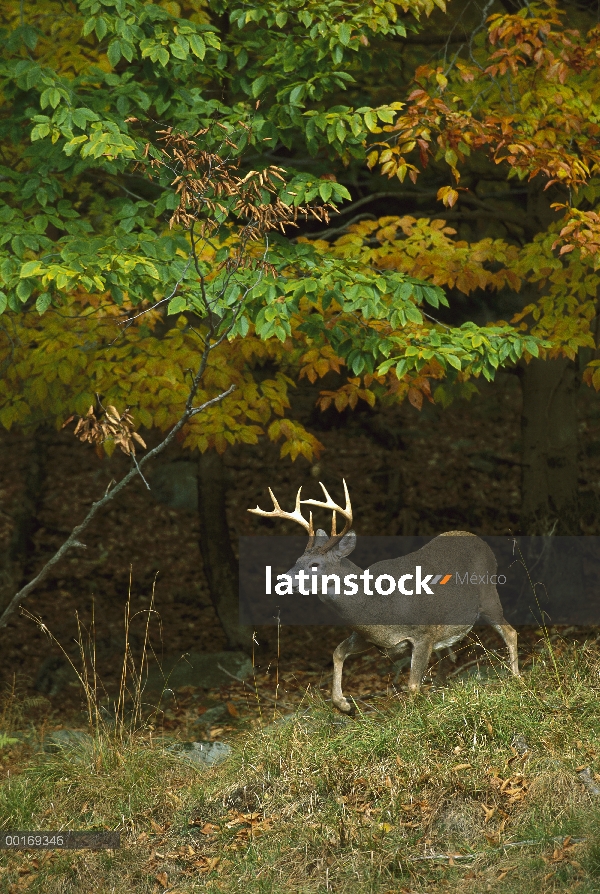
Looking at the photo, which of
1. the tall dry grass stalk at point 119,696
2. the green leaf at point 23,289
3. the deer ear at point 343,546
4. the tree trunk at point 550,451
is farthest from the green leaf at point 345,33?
the tree trunk at point 550,451

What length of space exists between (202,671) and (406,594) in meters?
3.88

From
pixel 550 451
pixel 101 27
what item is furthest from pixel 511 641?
pixel 101 27

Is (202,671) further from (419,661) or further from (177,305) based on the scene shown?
(177,305)

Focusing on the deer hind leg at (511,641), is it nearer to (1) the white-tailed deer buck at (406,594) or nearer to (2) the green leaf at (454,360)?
(1) the white-tailed deer buck at (406,594)

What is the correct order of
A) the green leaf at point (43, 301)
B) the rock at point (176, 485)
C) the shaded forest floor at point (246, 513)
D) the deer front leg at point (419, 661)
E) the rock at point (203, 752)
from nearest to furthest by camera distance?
the green leaf at point (43, 301) < the deer front leg at point (419, 661) < the rock at point (203, 752) < the shaded forest floor at point (246, 513) < the rock at point (176, 485)

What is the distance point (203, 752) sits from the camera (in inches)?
301

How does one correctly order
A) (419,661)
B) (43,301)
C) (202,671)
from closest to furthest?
(43,301), (419,661), (202,671)

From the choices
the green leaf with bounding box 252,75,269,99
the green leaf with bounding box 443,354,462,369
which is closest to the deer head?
the green leaf with bounding box 443,354,462,369

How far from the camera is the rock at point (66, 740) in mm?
7309

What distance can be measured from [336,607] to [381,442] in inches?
350

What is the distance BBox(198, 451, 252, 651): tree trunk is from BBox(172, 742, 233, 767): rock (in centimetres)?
321

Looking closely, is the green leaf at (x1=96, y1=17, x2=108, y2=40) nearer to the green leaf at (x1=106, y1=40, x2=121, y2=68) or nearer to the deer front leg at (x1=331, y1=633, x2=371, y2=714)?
the green leaf at (x1=106, y1=40, x2=121, y2=68)

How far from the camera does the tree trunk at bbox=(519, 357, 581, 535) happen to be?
1059 centimetres

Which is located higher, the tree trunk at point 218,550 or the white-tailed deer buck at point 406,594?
the white-tailed deer buck at point 406,594
